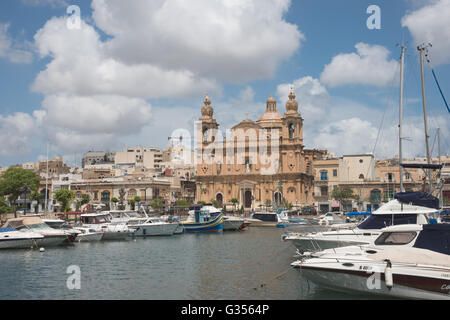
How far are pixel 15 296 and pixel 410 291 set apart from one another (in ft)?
46.8

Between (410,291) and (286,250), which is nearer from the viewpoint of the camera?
(410,291)

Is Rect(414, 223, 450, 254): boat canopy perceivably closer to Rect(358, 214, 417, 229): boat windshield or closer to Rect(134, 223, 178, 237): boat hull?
Rect(358, 214, 417, 229): boat windshield

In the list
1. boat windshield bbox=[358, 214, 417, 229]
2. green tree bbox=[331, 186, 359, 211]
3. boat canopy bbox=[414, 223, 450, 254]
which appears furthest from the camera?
green tree bbox=[331, 186, 359, 211]

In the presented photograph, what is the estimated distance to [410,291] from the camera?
47.6 feet

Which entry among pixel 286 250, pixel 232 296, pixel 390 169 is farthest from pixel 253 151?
pixel 232 296

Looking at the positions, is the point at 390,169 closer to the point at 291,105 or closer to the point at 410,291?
the point at 291,105

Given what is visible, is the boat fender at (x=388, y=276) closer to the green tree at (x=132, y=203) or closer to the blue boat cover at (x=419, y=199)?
the blue boat cover at (x=419, y=199)

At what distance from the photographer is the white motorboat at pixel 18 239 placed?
104ft

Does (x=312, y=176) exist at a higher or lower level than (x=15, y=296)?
higher

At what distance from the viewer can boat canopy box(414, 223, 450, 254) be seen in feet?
50.1

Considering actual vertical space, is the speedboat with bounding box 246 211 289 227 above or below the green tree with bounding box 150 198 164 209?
below

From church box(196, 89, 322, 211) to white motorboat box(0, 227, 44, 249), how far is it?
162ft

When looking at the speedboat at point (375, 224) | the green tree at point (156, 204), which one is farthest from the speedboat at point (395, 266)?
the green tree at point (156, 204)

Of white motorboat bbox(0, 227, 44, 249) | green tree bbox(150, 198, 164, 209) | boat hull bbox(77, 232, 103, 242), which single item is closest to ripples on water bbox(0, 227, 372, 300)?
white motorboat bbox(0, 227, 44, 249)
